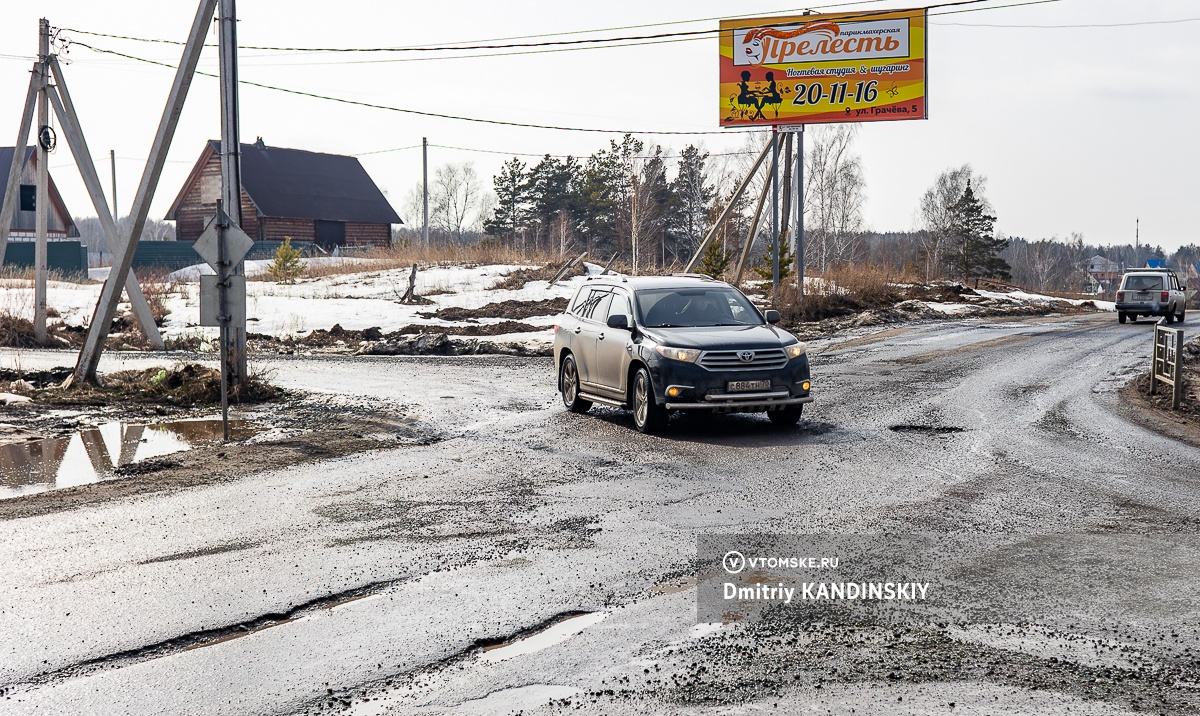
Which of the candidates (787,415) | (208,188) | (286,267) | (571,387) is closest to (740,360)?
(787,415)

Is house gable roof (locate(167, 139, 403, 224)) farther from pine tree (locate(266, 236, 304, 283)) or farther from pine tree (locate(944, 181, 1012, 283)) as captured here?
pine tree (locate(944, 181, 1012, 283))

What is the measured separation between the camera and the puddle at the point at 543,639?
5.00m

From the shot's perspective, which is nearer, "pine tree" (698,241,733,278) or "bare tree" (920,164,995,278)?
"pine tree" (698,241,733,278)

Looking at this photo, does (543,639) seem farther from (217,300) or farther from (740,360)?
(217,300)

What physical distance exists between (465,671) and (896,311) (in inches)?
1311

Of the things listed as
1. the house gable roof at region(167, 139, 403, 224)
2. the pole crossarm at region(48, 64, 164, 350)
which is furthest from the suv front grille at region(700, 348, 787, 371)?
the house gable roof at region(167, 139, 403, 224)

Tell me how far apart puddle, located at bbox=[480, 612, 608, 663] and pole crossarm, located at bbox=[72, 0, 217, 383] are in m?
12.3

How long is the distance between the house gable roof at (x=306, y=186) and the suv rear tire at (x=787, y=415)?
55.9 metres

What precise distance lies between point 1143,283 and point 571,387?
2766 cm

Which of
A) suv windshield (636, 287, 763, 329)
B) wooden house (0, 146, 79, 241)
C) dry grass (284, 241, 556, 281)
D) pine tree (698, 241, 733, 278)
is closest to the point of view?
suv windshield (636, 287, 763, 329)

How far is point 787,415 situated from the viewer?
42.2 feet

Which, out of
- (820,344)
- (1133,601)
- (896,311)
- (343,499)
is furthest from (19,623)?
(896,311)

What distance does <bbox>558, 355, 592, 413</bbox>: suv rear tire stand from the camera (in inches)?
572

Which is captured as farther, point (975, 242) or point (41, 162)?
point (975, 242)
